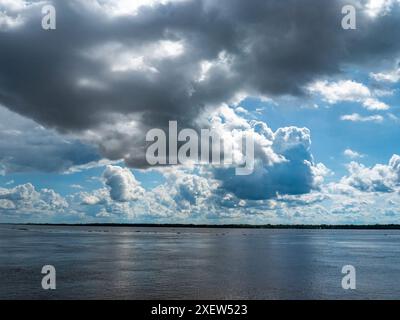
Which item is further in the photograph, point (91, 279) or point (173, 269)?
point (173, 269)
